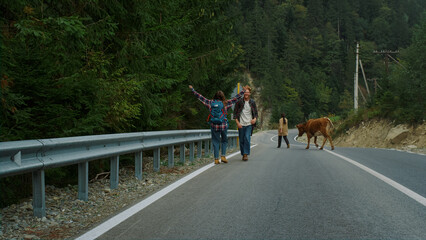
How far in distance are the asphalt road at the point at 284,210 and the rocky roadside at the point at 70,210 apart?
48 centimetres

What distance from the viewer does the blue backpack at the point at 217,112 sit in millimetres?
9914

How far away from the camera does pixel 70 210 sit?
4969 millimetres

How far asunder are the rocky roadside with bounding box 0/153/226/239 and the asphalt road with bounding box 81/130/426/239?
48 centimetres

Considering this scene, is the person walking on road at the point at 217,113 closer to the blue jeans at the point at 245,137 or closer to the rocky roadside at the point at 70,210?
the blue jeans at the point at 245,137

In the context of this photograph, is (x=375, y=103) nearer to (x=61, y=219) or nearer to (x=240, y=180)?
(x=240, y=180)

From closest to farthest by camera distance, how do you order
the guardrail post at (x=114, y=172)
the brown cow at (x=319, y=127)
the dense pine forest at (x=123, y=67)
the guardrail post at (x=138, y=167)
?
the dense pine forest at (x=123, y=67) → the guardrail post at (x=114, y=172) → the guardrail post at (x=138, y=167) → the brown cow at (x=319, y=127)

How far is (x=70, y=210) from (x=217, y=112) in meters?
5.50

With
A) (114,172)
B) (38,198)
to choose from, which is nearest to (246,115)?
(114,172)

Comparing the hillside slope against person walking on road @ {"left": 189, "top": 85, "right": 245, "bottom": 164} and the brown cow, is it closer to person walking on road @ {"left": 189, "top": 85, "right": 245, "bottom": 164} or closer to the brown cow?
the brown cow

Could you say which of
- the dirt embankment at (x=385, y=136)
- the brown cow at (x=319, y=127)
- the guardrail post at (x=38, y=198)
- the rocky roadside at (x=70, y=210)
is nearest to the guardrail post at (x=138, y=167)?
the rocky roadside at (x=70, y=210)

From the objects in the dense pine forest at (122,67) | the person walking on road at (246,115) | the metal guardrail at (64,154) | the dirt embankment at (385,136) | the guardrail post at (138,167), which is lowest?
the dirt embankment at (385,136)

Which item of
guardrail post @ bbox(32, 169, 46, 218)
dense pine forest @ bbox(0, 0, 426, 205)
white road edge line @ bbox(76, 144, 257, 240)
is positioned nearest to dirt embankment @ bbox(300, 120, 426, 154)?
dense pine forest @ bbox(0, 0, 426, 205)

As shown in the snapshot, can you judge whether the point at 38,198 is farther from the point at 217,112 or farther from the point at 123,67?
the point at 217,112

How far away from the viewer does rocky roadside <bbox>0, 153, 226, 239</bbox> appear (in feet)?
13.1
